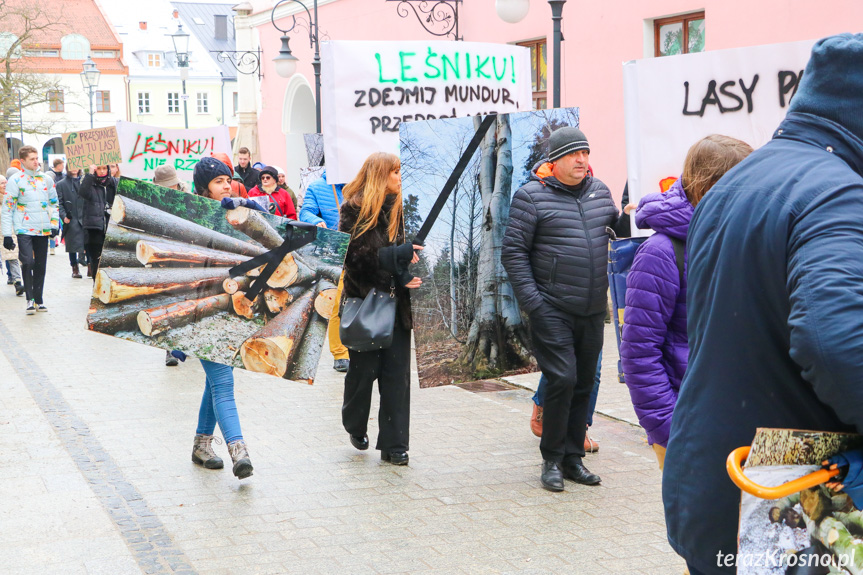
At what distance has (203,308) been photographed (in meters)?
5.58

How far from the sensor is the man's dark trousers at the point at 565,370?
17.4ft

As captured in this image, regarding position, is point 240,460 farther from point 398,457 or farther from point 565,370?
point 565,370

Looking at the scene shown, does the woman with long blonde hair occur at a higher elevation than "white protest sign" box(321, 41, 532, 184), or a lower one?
lower

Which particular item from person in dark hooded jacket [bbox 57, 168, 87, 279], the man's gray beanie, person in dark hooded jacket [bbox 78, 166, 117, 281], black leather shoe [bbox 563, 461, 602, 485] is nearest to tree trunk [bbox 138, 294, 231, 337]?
the man's gray beanie

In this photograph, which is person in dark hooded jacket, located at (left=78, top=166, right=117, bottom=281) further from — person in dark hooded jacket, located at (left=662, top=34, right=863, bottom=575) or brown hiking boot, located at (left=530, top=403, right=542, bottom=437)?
person in dark hooded jacket, located at (left=662, top=34, right=863, bottom=575)

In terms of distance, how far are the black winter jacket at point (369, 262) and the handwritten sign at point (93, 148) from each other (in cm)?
1052

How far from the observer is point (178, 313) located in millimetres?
5566

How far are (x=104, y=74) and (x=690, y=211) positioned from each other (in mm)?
77006

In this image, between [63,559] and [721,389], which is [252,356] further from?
[721,389]

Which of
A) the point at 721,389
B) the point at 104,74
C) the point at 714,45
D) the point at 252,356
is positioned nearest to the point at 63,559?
the point at 252,356

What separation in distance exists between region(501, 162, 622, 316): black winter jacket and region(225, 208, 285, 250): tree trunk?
125cm

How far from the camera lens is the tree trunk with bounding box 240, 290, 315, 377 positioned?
5547mm

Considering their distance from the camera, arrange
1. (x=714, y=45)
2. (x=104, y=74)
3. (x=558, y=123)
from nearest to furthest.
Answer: (x=558, y=123) < (x=714, y=45) < (x=104, y=74)

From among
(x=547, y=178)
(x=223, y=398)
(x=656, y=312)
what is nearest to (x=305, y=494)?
(x=223, y=398)
